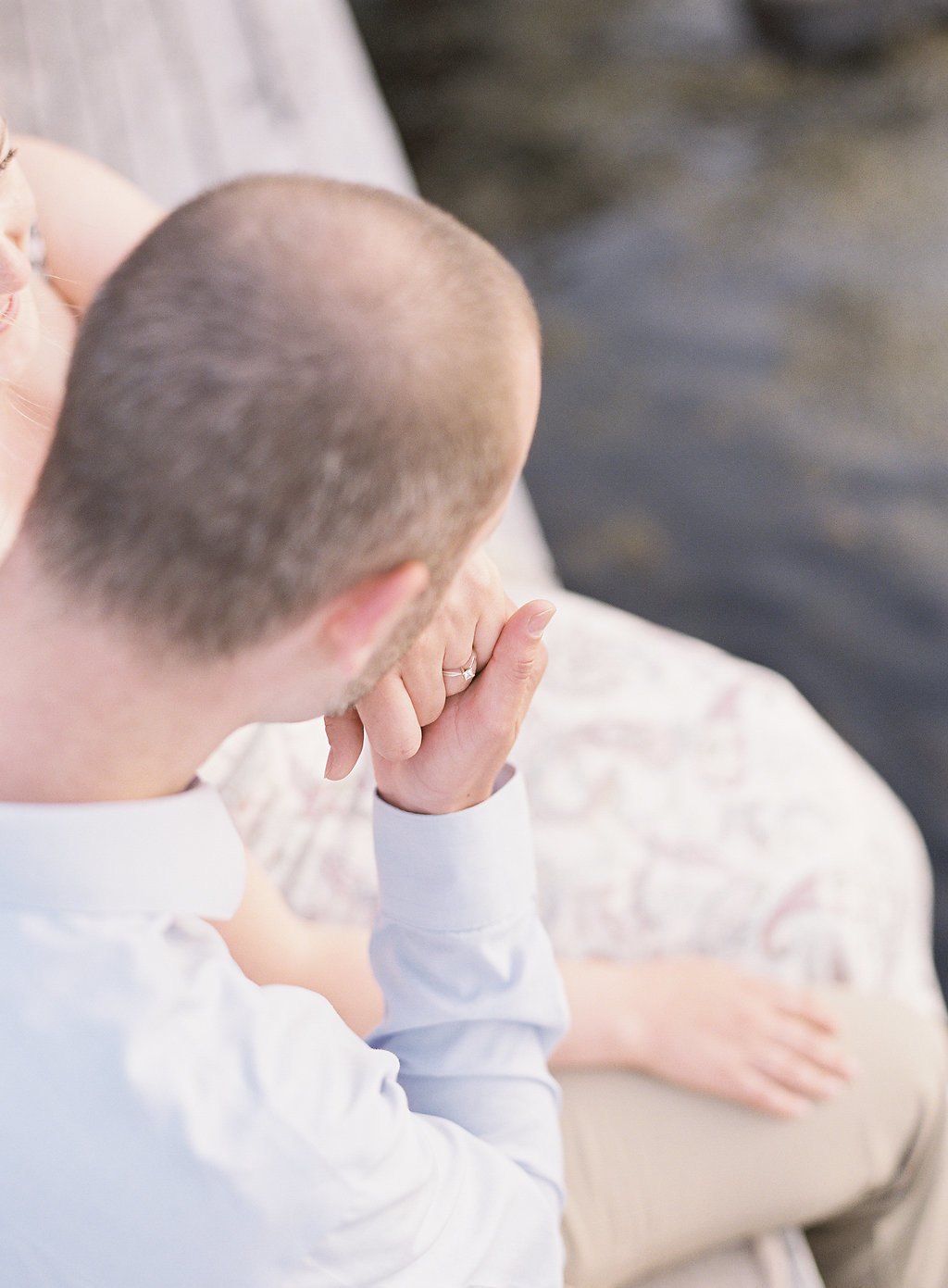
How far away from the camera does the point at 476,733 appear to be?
2.14 ft

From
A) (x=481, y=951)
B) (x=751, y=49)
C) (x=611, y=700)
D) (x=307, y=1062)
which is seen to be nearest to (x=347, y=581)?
(x=307, y=1062)

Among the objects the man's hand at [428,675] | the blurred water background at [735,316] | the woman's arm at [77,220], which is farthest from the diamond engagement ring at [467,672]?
the blurred water background at [735,316]

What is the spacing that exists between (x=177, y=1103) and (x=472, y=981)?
0.81 feet

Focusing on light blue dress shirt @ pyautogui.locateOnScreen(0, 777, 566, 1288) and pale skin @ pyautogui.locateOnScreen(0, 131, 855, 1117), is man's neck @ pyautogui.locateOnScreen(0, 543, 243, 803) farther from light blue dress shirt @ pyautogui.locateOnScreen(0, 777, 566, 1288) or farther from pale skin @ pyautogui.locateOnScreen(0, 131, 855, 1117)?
pale skin @ pyautogui.locateOnScreen(0, 131, 855, 1117)

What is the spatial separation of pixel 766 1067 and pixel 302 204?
25.1 inches

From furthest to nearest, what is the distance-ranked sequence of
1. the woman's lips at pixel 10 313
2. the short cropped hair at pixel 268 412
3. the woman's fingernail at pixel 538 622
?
the woman's lips at pixel 10 313, the woman's fingernail at pixel 538 622, the short cropped hair at pixel 268 412

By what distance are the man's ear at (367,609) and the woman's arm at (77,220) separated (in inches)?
31.1

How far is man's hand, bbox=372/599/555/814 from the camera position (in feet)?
2.08

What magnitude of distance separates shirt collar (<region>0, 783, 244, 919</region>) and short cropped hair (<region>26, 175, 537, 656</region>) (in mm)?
97

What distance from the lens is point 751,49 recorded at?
10.6 feet

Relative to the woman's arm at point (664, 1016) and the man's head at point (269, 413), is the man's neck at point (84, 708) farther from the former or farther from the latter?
the woman's arm at point (664, 1016)

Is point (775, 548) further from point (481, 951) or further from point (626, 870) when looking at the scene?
point (481, 951)

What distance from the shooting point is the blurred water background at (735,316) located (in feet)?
6.29

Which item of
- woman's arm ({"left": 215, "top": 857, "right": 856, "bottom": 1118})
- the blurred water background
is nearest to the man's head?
woman's arm ({"left": 215, "top": 857, "right": 856, "bottom": 1118})
